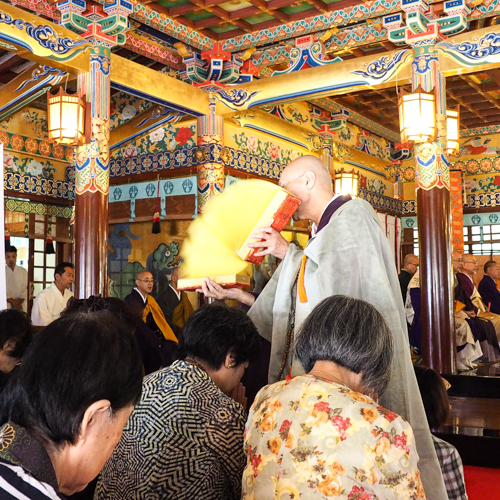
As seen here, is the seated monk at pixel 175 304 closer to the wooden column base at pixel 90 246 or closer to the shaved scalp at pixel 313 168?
the wooden column base at pixel 90 246

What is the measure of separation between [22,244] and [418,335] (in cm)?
467

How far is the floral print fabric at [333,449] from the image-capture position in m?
1.36

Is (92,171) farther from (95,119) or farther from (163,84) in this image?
(163,84)

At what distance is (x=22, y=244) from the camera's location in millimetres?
7730

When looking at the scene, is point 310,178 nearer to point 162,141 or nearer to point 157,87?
point 157,87

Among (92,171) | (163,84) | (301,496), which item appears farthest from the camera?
(163,84)

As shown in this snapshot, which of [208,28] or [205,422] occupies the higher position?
[208,28]

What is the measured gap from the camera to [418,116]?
5.50m

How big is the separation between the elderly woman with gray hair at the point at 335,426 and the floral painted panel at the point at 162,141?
6.16 metres

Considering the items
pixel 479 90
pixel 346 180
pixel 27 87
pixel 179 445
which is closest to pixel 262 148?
pixel 346 180

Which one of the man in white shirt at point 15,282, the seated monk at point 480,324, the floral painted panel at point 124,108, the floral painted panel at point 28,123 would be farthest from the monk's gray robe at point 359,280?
the floral painted panel at point 28,123

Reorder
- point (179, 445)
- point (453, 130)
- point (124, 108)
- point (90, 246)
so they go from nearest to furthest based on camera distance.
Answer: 1. point (179, 445)
2. point (90, 246)
3. point (453, 130)
4. point (124, 108)

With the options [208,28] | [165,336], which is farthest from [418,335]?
[208,28]

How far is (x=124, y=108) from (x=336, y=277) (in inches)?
255
